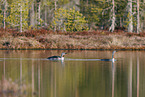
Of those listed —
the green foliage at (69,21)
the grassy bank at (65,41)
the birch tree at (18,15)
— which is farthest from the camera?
the green foliage at (69,21)

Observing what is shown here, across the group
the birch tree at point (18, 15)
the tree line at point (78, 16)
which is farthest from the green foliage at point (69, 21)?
the birch tree at point (18, 15)

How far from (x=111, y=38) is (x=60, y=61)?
1767 centimetres

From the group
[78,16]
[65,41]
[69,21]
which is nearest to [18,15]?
[69,21]

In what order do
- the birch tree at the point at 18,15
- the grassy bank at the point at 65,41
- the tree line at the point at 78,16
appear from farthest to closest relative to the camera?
the tree line at the point at 78,16 → the birch tree at the point at 18,15 → the grassy bank at the point at 65,41

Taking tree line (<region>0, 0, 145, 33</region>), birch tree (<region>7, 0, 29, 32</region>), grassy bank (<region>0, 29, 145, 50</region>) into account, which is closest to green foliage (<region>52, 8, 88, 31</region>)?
tree line (<region>0, 0, 145, 33</region>)

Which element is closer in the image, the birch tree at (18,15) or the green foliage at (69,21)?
the birch tree at (18,15)

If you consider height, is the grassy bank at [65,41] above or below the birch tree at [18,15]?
below

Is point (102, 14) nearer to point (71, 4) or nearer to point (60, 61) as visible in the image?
point (71, 4)

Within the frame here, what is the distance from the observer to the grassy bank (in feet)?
133

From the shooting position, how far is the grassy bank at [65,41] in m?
40.5

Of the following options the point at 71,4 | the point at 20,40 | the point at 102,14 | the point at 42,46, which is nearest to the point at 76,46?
the point at 42,46

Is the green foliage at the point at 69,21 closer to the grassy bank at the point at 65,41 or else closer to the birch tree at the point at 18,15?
the birch tree at the point at 18,15

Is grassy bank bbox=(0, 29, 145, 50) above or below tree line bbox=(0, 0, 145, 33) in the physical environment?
below

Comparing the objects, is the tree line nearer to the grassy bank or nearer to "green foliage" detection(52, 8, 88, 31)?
"green foliage" detection(52, 8, 88, 31)
